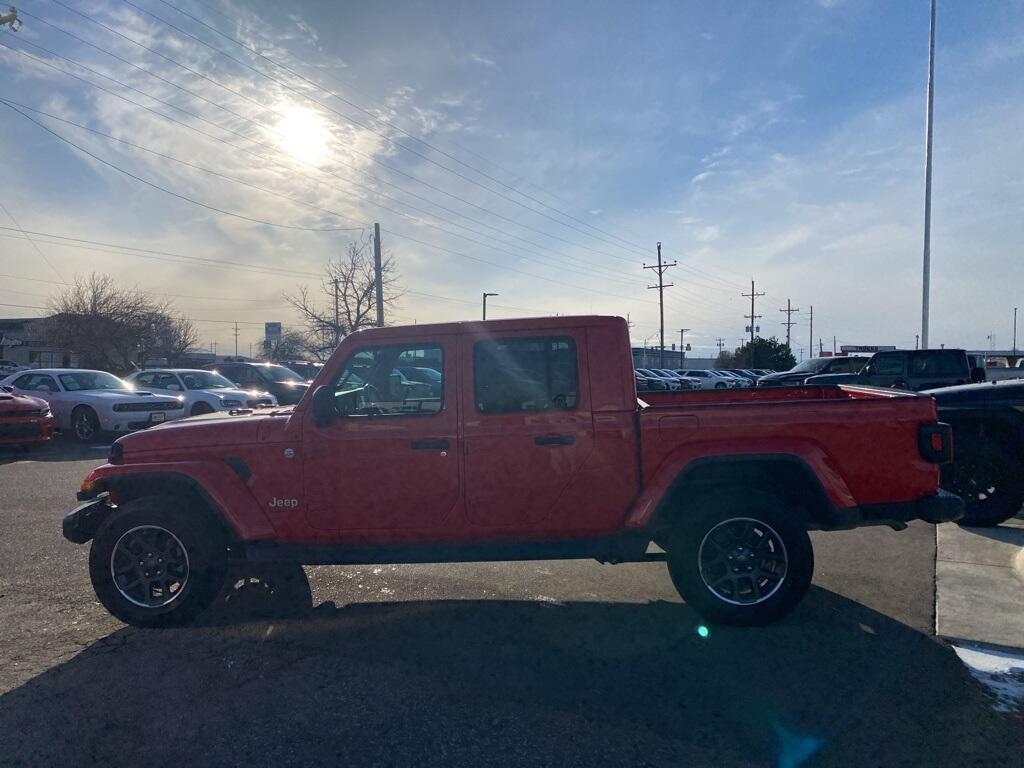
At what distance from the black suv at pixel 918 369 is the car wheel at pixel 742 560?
41.2 feet

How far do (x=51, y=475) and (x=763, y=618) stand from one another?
411 inches

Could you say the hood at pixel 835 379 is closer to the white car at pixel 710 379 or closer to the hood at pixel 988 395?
the hood at pixel 988 395

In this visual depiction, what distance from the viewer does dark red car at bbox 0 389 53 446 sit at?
11.8 m

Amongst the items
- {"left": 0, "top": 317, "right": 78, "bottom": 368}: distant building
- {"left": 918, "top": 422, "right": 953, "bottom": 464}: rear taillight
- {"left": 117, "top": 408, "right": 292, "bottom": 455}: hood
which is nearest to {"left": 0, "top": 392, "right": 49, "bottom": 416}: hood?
{"left": 117, "top": 408, "right": 292, "bottom": 455}: hood

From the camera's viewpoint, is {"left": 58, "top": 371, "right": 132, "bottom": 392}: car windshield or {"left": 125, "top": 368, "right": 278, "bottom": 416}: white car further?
{"left": 125, "top": 368, "right": 278, "bottom": 416}: white car

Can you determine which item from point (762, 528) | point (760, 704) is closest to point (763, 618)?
point (762, 528)

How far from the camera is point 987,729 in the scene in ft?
10.4

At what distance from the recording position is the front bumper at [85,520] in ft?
14.9

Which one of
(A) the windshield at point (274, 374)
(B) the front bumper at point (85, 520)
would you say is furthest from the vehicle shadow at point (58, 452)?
(B) the front bumper at point (85, 520)

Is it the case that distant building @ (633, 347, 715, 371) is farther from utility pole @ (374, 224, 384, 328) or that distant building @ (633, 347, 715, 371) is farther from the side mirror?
the side mirror

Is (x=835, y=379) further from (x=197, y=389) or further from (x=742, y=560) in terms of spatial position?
(x=197, y=389)

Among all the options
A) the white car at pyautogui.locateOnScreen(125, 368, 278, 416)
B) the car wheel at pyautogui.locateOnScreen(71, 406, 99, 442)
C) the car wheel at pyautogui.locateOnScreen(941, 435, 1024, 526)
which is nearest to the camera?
the car wheel at pyautogui.locateOnScreen(941, 435, 1024, 526)

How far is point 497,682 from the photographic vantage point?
144 inches

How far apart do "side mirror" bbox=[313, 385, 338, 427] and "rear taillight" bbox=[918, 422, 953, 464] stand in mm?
3830
